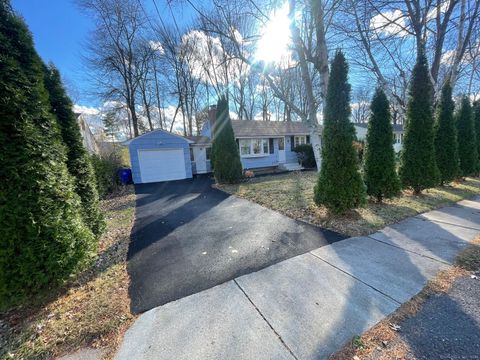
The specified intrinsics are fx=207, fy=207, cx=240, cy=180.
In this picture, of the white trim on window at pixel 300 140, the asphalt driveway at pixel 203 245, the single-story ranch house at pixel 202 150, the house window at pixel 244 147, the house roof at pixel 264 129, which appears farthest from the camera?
the white trim on window at pixel 300 140

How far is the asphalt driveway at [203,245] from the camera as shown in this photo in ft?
9.47

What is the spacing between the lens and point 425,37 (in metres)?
8.59

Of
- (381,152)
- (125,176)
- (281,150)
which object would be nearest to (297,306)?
(381,152)

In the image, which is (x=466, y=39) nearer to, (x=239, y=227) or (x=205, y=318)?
(x=239, y=227)

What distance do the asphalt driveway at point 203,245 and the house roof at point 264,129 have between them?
9374mm

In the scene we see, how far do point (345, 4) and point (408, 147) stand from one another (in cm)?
541

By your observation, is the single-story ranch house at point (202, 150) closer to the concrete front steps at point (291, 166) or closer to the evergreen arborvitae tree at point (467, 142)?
the concrete front steps at point (291, 166)

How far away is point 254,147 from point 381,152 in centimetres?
1032

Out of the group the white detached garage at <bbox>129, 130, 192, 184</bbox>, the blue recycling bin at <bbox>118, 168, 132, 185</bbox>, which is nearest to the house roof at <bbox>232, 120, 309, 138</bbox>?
the white detached garage at <bbox>129, 130, 192, 184</bbox>

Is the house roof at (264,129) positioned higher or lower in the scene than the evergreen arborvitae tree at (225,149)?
higher

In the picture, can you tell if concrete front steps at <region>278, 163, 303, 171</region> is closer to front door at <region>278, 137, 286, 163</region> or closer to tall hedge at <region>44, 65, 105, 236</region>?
front door at <region>278, 137, 286, 163</region>

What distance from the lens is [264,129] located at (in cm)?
1627

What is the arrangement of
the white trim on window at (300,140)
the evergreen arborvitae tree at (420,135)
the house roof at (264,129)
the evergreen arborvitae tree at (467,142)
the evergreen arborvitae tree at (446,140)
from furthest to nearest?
1. the white trim on window at (300,140)
2. the house roof at (264,129)
3. the evergreen arborvitae tree at (467,142)
4. the evergreen arborvitae tree at (446,140)
5. the evergreen arborvitae tree at (420,135)

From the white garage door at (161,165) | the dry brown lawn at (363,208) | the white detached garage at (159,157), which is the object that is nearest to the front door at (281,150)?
the white detached garage at (159,157)
